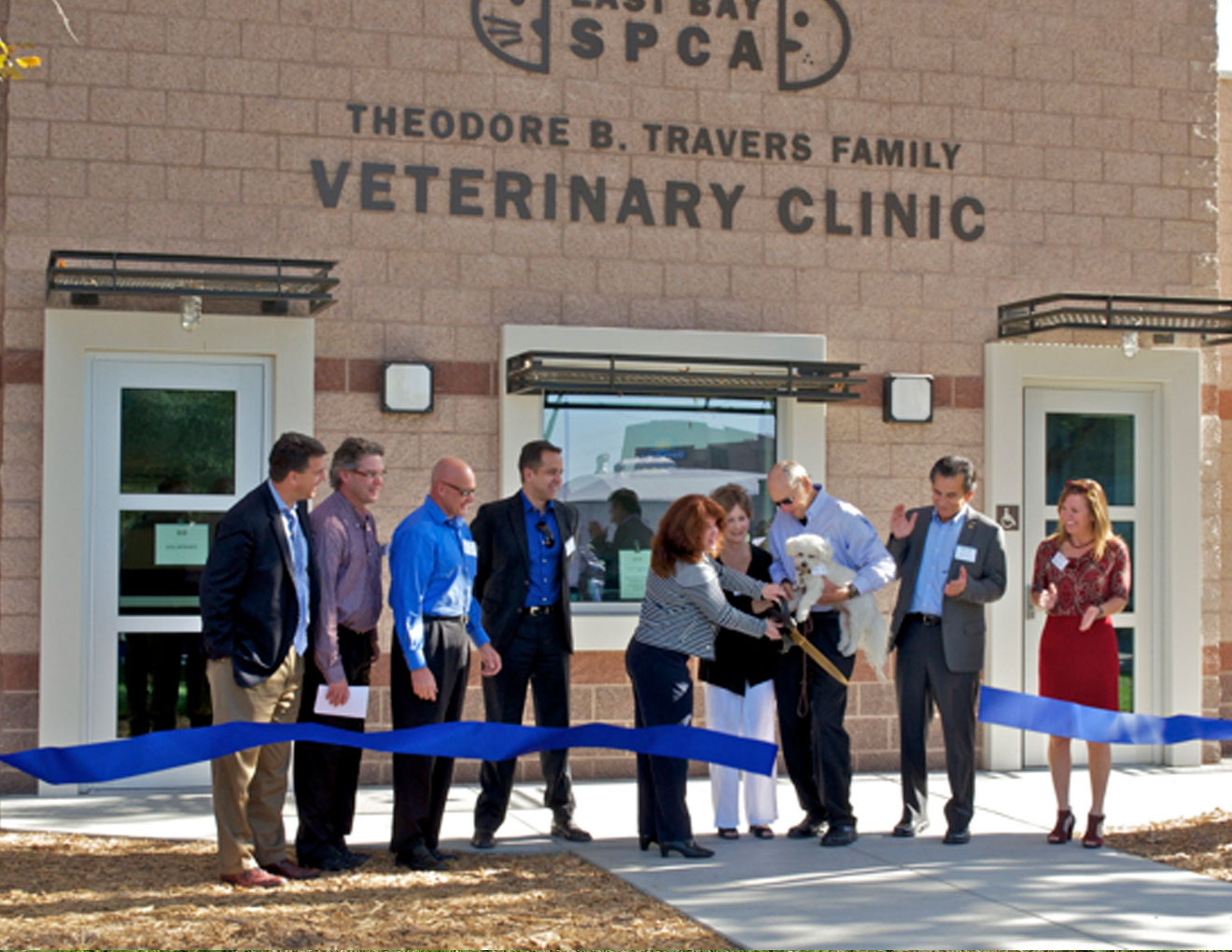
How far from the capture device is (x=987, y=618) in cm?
995

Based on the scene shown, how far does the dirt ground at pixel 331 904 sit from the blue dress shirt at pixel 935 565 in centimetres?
146

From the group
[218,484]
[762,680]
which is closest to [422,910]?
[762,680]

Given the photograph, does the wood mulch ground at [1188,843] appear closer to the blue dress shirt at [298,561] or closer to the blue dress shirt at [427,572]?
the blue dress shirt at [427,572]

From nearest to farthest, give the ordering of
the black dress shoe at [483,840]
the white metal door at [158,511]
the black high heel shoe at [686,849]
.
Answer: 1. the black high heel shoe at [686,849]
2. the black dress shoe at [483,840]
3. the white metal door at [158,511]

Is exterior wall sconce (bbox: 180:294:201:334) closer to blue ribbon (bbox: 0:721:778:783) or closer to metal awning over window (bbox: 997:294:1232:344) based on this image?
blue ribbon (bbox: 0:721:778:783)

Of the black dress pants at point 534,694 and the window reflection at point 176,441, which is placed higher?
the window reflection at point 176,441

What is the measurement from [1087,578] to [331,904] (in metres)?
3.90

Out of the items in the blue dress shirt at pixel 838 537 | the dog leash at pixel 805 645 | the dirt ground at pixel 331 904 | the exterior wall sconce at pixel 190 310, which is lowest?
the dirt ground at pixel 331 904

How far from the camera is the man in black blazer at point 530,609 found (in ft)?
24.3

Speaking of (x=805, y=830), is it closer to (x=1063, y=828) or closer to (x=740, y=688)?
(x=740, y=688)

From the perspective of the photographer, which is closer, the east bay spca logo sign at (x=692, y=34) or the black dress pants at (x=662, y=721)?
the black dress pants at (x=662, y=721)

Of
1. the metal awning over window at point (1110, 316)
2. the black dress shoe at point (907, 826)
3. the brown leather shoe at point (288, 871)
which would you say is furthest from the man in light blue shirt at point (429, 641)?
the metal awning over window at point (1110, 316)

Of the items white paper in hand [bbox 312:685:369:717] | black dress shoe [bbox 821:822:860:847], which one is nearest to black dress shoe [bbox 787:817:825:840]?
black dress shoe [bbox 821:822:860:847]

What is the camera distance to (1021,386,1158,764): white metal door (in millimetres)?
10320
